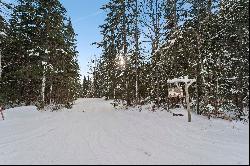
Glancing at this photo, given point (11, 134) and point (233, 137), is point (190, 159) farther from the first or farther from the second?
point (11, 134)

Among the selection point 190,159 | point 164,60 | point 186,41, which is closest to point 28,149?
point 190,159

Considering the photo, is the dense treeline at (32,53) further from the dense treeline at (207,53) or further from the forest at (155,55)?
the dense treeline at (207,53)

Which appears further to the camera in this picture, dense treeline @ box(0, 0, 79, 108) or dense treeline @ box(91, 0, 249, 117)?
dense treeline @ box(0, 0, 79, 108)

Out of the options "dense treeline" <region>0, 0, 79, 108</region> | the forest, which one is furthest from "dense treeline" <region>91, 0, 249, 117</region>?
"dense treeline" <region>0, 0, 79, 108</region>

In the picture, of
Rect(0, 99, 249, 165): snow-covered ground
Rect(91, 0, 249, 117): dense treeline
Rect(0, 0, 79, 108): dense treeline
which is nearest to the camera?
Rect(0, 99, 249, 165): snow-covered ground

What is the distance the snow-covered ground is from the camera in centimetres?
862

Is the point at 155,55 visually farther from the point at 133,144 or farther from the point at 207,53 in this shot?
the point at 133,144

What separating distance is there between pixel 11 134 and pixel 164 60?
12.5 m

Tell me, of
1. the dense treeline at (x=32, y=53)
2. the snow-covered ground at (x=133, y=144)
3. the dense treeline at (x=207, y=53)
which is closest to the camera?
the snow-covered ground at (x=133, y=144)

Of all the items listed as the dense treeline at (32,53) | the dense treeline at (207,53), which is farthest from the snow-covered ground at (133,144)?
the dense treeline at (32,53)

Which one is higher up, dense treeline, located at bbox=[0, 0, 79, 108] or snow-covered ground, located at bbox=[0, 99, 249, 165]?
dense treeline, located at bbox=[0, 0, 79, 108]

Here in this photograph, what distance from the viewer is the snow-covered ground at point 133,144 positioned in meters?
8.62

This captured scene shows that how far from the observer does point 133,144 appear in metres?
10.4

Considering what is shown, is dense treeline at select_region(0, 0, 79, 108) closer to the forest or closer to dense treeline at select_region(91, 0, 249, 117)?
the forest
